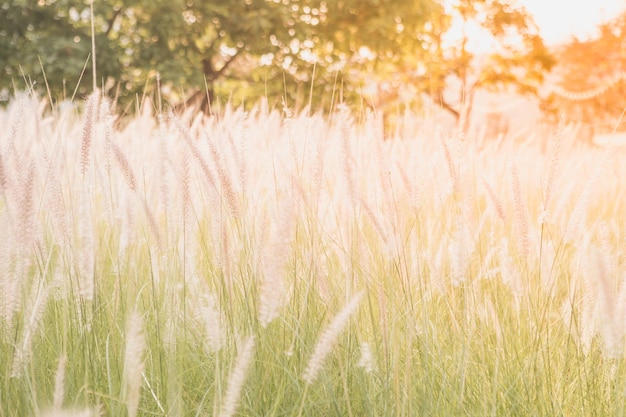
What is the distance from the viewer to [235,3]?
11789 mm

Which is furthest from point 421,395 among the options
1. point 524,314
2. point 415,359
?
point 524,314

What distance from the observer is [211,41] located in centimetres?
1291

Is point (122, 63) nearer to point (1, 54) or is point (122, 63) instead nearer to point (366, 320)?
point (1, 54)

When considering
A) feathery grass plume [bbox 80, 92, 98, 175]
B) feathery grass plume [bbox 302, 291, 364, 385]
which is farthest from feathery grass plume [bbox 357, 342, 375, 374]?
feathery grass plume [bbox 80, 92, 98, 175]

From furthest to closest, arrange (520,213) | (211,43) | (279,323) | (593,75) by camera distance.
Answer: (593,75) → (211,43) → (279,323) → (520,213)

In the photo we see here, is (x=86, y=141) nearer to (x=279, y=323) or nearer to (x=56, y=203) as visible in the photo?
(x=56, y=203)

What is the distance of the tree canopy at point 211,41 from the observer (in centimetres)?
992

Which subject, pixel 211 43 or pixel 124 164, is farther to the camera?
pixel 211 43

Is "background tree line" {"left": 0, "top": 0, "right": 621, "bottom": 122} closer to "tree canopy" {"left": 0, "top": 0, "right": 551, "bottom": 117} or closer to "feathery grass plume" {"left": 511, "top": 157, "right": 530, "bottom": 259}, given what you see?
"tree canopy" {"left": 0, "top": 0, "right": 551, "bottom": 117}

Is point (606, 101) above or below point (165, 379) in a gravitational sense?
below

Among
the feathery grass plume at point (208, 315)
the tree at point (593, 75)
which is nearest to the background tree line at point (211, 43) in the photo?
the feathery grass plume at point (208, 315)

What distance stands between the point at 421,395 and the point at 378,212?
0.53 m

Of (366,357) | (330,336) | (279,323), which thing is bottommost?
(279,323)

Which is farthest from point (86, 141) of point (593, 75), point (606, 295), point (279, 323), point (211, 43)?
point (593, 75)
